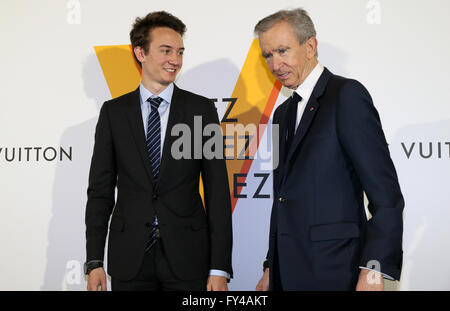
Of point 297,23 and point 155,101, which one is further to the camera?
point 155,101

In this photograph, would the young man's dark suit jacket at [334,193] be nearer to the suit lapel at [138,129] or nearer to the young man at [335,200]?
the young man at [335,200]

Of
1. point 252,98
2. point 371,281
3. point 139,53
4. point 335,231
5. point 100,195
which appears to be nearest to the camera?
point 371,281

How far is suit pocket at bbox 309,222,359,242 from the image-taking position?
1564 millimetres

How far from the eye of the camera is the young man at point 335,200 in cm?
144

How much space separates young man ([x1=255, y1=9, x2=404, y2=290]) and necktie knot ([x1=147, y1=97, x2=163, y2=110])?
0.64 meters

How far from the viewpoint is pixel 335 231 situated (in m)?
1.58

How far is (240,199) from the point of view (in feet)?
9.15

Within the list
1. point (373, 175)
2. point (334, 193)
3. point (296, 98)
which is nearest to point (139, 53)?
point (296, 98)

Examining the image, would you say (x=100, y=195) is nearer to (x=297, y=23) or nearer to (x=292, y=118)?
(x=292, y=118)

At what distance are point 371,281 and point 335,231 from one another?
0.22 metres

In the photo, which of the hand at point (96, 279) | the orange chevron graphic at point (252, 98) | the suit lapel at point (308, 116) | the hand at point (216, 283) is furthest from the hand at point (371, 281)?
the orange chevron graphic at point (252, 98)
